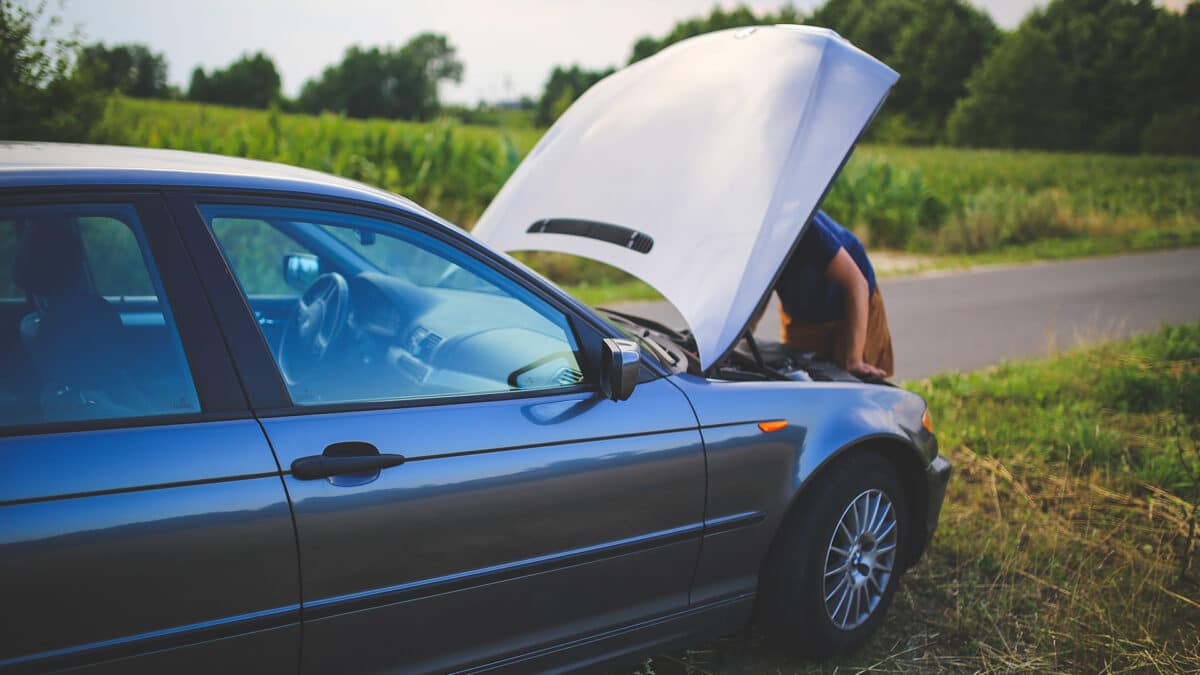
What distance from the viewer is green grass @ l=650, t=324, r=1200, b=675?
3.22 meters

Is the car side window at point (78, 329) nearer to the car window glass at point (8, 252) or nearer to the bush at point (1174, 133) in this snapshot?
the car window glass at point (8, 252)

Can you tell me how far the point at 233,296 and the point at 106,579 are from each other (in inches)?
26.7

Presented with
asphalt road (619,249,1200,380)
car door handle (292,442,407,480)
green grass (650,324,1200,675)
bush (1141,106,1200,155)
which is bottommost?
green grass (650,324,1200,675)

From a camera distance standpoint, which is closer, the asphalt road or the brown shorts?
the brown shorts

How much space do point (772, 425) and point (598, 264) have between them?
9463 mm

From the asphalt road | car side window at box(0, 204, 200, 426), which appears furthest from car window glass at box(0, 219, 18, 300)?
the asphalt road

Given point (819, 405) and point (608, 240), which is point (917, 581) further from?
point (608, 240)

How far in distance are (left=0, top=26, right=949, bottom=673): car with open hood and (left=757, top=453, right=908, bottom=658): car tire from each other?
0.5 inches

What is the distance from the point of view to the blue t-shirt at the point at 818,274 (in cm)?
409

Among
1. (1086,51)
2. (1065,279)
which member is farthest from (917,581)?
(1086,51)

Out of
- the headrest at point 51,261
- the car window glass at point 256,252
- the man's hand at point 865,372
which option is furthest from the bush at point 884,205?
the headrest at point 51,261

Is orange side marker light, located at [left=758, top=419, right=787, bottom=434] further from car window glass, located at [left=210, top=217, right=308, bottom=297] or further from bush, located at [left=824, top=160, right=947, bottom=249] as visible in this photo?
bush, located at [left=824, top=160, right=947, bottom=249]

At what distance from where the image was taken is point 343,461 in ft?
6.58

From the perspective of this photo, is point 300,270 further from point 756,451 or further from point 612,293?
point 612,293
